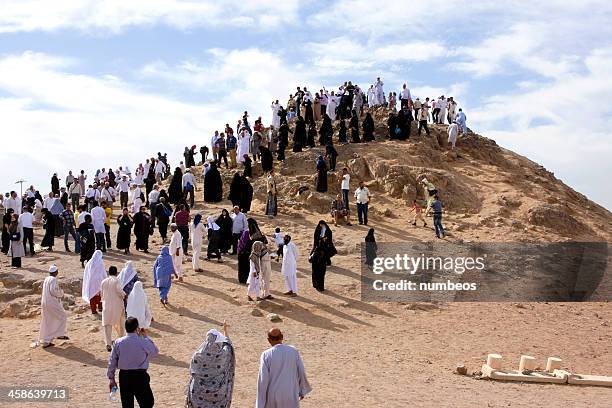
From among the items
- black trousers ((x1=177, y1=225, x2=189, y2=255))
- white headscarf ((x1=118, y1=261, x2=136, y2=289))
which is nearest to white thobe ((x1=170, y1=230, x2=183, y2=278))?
black trousers ((x1=177, y1=225, x2=189, y2=255))

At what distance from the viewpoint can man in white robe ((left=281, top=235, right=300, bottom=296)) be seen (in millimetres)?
13125

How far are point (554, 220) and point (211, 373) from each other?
16960 millimetres

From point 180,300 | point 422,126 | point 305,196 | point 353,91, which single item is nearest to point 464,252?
point 305,196

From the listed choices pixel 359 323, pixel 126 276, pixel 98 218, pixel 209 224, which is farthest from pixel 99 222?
pixel 359 323

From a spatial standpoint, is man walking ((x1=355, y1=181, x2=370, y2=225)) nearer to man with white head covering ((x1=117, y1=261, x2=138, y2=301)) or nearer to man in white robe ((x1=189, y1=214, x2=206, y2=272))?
man in white robe ((x1=189, y1=214, x2=206, y2=272))

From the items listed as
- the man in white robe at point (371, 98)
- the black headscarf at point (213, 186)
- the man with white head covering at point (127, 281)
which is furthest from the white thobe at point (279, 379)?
the man in white robe at point (371, 98)

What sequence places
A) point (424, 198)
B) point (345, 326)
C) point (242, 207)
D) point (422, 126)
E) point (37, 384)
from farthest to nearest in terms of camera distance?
point (422, 126) → point (424, 198) → point (242, 207) → point (345, 326) → point (37, 384)

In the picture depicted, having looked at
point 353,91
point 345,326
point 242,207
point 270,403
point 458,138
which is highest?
point 353,91

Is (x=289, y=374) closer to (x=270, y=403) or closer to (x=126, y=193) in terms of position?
(x=270, y=403)

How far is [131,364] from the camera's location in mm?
6086

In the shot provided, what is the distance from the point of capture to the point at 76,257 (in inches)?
627

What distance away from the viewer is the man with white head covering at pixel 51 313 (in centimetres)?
972

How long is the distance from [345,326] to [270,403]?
680cm

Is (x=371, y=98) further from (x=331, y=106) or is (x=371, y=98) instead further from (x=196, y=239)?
(x=196, y=239)
